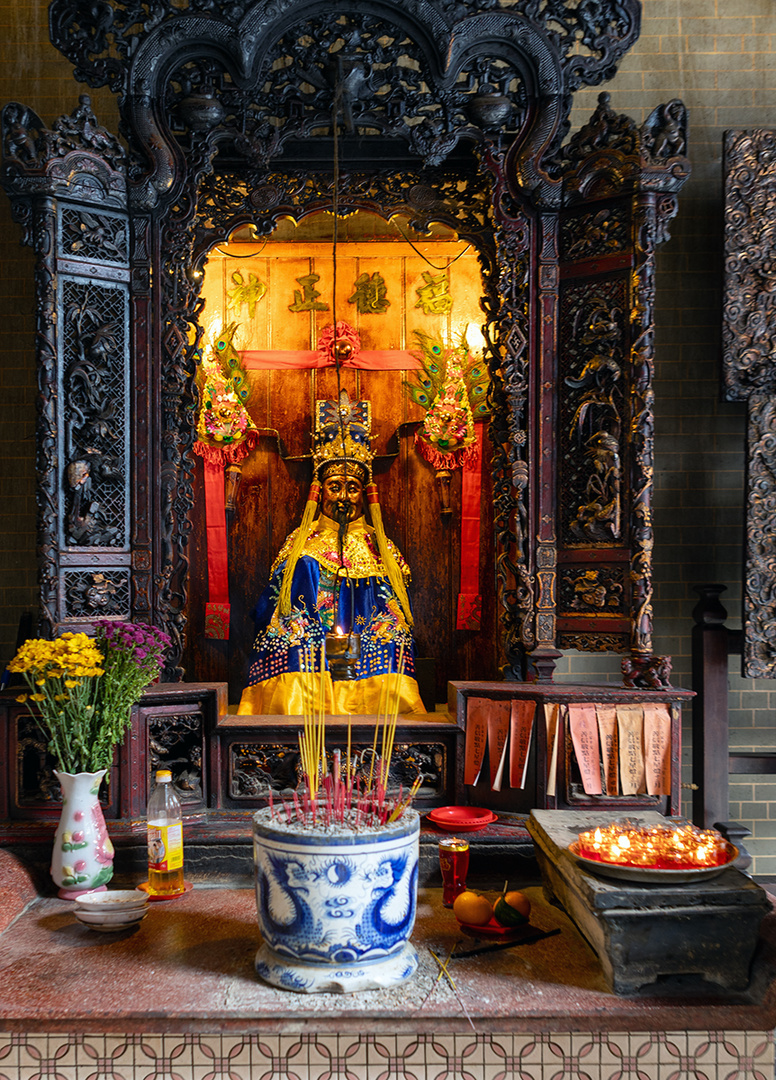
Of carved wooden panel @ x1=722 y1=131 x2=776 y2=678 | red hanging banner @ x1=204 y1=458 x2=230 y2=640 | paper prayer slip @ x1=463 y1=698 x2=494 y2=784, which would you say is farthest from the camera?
red hanging banner @ x1=204 y1=458 x2=230 y2=640

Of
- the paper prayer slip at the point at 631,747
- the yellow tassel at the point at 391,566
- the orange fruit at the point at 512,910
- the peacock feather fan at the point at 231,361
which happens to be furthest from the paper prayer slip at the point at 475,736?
the peacock feather fan at the point at 231,361

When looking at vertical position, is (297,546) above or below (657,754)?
above

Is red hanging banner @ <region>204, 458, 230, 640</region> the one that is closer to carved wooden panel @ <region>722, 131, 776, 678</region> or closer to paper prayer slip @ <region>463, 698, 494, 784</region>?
paper prayer slip @ <region>463, 698, 494, 784</region>

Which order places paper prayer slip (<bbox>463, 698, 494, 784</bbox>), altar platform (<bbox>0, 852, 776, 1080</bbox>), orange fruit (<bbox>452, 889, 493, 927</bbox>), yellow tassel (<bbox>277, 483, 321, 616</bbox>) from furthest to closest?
1. yellow tassel (<bbox>277, 483, 321, 616</bbox>)
2. paper prayer slip (<bbox>463, 698, 494, 784</bbox>)
3. orange fruit (<bbox>452, 889, 493, 927</bbox>)
4. altar platform (<bbox>0, 852, 776, 1080</bbox>)

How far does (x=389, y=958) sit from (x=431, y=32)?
3.74m

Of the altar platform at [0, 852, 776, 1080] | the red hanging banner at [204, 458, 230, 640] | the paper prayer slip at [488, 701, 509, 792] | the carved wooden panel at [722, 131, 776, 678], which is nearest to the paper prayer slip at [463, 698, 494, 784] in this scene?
the paper prayer slip at [488, 701, 509, 792]

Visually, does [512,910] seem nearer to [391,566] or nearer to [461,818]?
[461,818]

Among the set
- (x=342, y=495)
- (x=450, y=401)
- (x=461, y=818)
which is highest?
(x=450, y=401)

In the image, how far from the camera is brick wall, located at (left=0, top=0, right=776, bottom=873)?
16.5ft

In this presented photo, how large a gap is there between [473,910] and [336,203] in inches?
117

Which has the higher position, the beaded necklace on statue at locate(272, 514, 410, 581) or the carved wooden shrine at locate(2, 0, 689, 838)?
the carved wooden shrine at locate(2, 0, 689, 838)

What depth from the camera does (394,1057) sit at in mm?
2707

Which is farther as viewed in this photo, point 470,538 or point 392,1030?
point 470,538

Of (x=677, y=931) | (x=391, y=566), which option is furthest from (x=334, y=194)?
(x=677, y=931)
